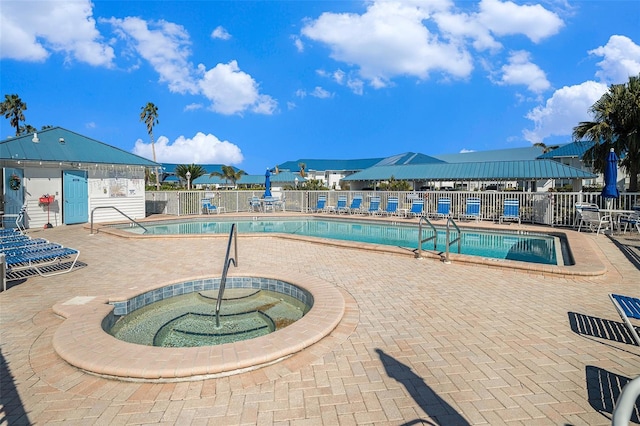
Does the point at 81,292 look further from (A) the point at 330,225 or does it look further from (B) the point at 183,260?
(A) the point at 330,225

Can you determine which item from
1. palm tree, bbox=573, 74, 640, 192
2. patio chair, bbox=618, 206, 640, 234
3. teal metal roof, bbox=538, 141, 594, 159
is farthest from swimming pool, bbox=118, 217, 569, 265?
teal metal roof, bbox=538, 141, 594, 159

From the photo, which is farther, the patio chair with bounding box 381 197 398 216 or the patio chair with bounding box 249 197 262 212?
the patio chair with bounding box 249 197 262 212

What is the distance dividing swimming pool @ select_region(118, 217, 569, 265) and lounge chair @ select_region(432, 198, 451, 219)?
2.02m

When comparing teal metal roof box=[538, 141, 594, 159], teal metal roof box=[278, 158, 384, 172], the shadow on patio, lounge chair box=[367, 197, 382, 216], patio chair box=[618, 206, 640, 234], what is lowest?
the shadow on patio

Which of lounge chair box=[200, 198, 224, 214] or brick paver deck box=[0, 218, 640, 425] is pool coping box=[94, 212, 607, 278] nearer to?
brick paver deck box=[0, 218, 640, 425]

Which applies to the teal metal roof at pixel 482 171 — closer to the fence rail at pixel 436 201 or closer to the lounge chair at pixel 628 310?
the fence rail at pixel 436 201

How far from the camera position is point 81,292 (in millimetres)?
5102

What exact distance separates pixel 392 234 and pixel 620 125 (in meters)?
12.8

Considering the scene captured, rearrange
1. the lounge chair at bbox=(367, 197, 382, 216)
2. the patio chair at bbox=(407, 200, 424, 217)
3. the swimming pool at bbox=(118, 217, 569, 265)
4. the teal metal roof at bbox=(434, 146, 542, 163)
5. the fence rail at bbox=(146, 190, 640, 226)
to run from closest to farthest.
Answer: the swimming pool at bbox=(118, 217, 569, 265) → the fence rail at bbox=(146, 190, 640, 226) → the patio chair at bbox=(407, 200, 424, 217) → the lounge chair at bbox=(367, 197, 382, 216) → the teal metal roof at bbox=(434, 146, 542, 163)

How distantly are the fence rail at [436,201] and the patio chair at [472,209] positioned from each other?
0.41 m

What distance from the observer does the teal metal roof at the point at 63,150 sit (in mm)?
12305

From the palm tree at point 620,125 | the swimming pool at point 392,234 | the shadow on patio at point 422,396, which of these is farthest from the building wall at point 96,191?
the palm tree at point 620,125

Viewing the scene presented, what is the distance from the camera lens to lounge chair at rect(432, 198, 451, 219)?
1457 centimetres

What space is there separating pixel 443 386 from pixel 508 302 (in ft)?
8.11
